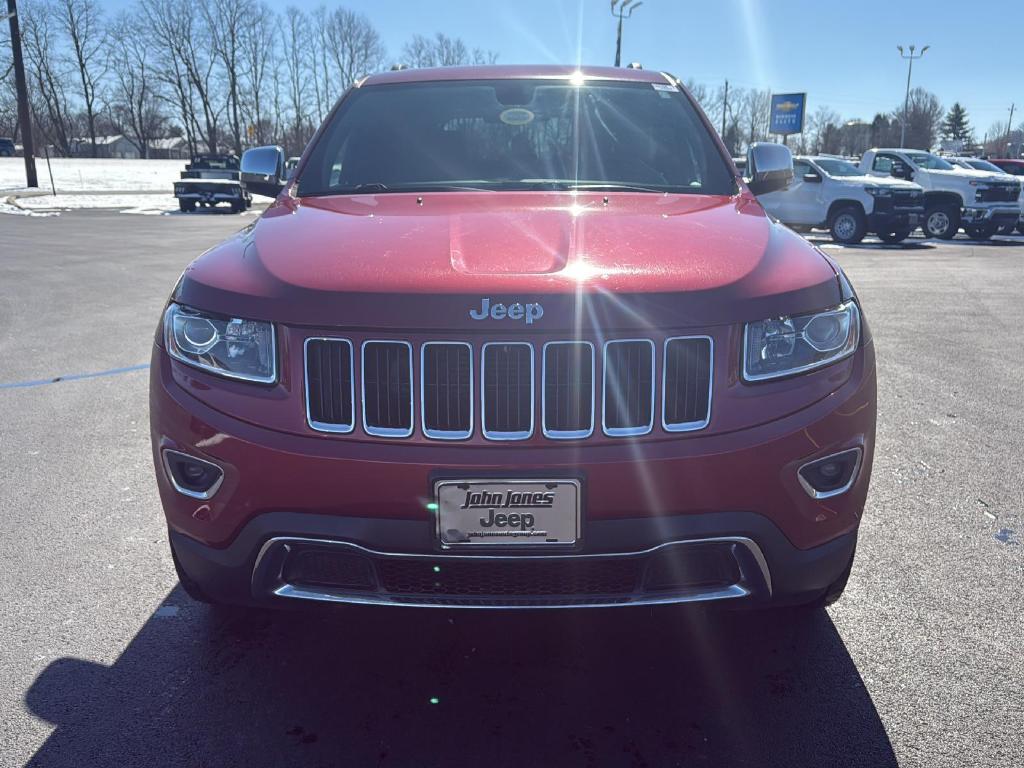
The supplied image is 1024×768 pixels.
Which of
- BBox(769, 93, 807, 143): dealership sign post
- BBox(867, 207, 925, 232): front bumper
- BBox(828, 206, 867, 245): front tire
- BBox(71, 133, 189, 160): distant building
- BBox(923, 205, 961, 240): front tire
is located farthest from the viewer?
BBox(71, 133, 189, 160): distant building

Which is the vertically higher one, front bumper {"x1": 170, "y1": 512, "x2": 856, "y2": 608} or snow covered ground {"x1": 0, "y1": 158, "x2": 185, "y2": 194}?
front bumper {"x1": 170, "y1": 512, "x2": 856, "y2": 608}

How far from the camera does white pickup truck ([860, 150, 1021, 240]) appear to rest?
19.3 m

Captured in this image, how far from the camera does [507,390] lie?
207cm

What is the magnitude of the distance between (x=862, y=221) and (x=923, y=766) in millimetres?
16971

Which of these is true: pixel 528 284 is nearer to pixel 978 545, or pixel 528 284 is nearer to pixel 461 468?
pixel 461 468

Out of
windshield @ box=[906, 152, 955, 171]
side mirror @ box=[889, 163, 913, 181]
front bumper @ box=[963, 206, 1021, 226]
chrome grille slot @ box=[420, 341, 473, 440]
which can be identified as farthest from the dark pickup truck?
chrome grille slot @ box=[420, 341, 473, 440]

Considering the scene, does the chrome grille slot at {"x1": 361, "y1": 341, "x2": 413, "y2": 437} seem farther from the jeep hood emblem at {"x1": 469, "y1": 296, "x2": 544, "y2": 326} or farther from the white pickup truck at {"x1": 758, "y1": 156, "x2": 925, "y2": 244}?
the white pickup truck at {"x1": 758, "y1": 156, "x2": 925, "y2": 244}

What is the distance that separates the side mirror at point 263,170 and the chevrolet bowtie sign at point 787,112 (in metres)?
49.2

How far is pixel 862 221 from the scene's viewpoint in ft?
57.4

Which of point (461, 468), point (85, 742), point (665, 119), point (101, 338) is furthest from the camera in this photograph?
point (101, 338)

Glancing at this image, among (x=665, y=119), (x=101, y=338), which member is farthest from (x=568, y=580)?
(x=101, y=338)

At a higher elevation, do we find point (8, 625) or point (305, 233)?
point (305, 233)

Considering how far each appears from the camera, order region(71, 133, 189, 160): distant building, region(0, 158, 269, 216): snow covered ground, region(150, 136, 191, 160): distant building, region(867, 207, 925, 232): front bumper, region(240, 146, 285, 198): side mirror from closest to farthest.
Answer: region(240, 146, 285, 198): side mirror, region(867, 207, 925, 232): front bumper, region(0, 158, 269, 216): snow covered ground, region(71, 133, 189, 160): distant building, region(150, 136, 191, 160): distant building

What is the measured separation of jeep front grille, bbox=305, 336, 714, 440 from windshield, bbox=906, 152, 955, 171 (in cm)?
2006
